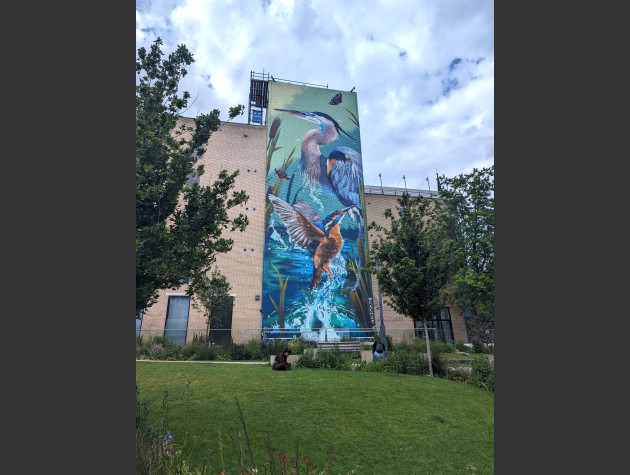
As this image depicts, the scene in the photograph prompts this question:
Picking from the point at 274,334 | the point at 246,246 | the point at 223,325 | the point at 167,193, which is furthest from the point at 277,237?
the point at 167,193

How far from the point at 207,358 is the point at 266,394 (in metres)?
9.32

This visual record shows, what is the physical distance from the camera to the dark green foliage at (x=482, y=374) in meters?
11.3

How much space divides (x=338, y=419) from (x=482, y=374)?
7128mm

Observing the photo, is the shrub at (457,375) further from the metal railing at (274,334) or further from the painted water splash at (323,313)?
the painted water splash at (323,313)

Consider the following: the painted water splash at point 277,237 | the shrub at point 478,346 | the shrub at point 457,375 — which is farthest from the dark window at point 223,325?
the shrub at point 478,346

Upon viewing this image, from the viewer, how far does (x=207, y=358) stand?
17.1 m

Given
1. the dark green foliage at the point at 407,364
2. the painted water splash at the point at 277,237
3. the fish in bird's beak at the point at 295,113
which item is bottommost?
the dark green foliage at the point at 407,364

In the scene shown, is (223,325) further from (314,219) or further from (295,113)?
(295,113)

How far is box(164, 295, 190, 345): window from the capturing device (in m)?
23.3

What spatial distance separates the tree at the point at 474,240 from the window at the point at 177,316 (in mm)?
18358

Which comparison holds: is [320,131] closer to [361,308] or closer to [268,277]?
[268,277]

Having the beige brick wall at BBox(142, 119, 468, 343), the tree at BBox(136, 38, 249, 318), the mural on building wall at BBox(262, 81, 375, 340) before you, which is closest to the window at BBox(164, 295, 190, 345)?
the beige brick wall at BBox(142, 119, 468, 343)

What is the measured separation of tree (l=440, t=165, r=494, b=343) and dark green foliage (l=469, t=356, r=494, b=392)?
7.21 metres

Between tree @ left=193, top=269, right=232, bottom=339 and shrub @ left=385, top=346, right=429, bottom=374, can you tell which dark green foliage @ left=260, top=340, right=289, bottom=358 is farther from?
shrub @ left=385, top=346, right=429, bottom=374
